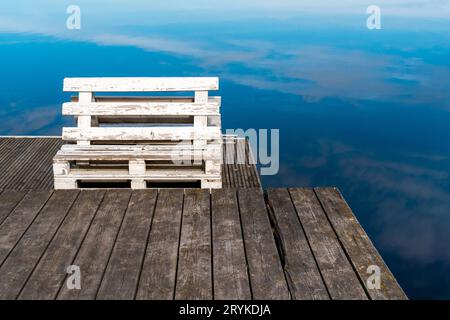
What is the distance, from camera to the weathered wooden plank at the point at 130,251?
127 inches

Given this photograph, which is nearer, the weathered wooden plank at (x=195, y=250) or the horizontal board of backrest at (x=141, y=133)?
Answer: the weathered wooden plank at (x=195, y=250)

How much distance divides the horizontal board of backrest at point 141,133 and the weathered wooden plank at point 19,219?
915 mm

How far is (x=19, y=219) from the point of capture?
4250 mm

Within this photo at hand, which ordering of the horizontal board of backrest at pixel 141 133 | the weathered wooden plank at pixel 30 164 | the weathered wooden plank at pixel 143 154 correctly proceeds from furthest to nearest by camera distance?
the weathered wooden plank at pixel 30 164 → the horizontal board of backrest at pixel 141 133 → the weathered wooden plank at pixel 143 154

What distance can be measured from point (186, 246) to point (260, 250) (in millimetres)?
605

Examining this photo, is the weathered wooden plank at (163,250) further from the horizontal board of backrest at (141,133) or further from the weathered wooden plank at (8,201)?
the weathered wooden plank at (8,201)

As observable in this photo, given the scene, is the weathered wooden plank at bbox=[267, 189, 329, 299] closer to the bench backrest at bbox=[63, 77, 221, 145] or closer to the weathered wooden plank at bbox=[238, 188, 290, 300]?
the weathered wooden plank at bbox=[238, 188, 290, 300]

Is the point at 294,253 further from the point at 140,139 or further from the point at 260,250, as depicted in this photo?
the point at 140,139

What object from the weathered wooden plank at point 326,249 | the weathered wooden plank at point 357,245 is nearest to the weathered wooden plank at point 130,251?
the weathered wooden plank at point 326,249

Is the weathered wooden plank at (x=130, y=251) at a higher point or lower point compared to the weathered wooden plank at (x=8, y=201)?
lower

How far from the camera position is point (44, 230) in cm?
405

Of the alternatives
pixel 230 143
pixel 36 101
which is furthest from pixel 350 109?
pixel 230 143

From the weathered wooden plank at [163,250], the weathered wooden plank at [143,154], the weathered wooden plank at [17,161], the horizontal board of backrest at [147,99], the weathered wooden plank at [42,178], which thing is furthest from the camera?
the weathered wooden plank at [17,161]
